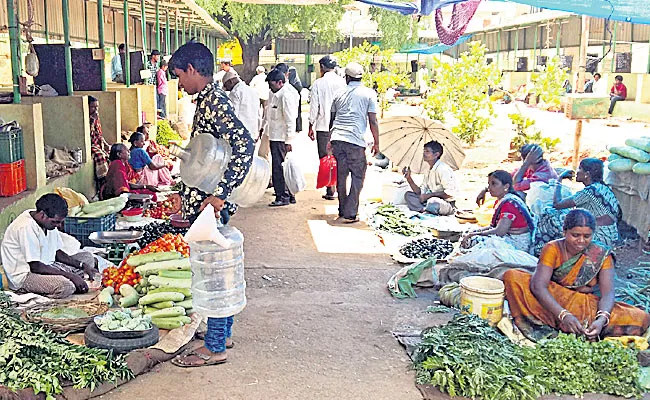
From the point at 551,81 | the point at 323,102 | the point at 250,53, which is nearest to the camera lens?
the point at 323,102

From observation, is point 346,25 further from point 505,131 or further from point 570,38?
point 505,131

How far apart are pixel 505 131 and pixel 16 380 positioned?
1415 cm

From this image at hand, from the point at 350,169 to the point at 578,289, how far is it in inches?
160

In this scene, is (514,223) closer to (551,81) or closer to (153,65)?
(551,81)

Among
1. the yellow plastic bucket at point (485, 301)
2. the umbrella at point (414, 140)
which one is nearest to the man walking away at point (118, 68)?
the umbrella at point (414, 140)

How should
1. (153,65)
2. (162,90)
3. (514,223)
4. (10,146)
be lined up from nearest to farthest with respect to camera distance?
1. (514,223)
2. (10,146)
3. (153,65)
4. (162,90)

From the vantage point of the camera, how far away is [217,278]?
4199 millimetres

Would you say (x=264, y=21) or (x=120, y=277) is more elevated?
(x=264, y=21)

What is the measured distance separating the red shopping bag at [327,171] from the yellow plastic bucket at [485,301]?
450 centimetres

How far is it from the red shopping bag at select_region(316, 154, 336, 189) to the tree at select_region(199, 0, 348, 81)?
13.9 metres

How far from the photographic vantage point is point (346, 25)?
129 feet

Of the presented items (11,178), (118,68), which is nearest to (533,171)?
(11,178)

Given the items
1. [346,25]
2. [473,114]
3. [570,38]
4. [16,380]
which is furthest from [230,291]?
[346,25]

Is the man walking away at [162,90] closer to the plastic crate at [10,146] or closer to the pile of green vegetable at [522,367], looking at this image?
the plastic crate at [10,146]
